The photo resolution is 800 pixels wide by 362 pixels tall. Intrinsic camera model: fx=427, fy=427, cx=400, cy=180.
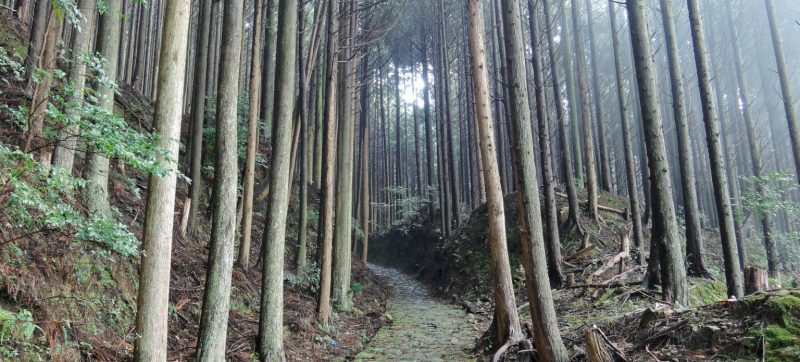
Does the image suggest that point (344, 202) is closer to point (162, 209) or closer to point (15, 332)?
point (162, 209)

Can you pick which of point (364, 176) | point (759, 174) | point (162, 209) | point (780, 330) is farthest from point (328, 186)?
point (759, 174)

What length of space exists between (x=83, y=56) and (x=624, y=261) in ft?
35.7

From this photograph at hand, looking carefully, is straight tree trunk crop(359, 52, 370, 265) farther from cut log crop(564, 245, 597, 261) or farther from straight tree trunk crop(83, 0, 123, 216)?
straight tree trunk crop(83, 0, 123, 216)

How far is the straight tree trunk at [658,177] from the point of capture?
657 centimetres

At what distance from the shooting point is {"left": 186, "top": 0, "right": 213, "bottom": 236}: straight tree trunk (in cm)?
859

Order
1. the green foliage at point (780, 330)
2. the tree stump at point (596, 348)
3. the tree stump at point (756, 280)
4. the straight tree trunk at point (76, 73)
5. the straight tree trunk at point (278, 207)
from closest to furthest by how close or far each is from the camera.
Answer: the green foliage at point (780, 330), the tree stump at point (596, 348), the straight tree trunk at point (76, 73), the tree stump at point (756, 280), the straight tree trunk at point (278, 207)

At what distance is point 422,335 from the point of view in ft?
28.0

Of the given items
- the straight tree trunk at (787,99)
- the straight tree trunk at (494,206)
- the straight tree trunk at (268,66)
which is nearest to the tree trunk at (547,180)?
the straight tree trunk at (494,206)

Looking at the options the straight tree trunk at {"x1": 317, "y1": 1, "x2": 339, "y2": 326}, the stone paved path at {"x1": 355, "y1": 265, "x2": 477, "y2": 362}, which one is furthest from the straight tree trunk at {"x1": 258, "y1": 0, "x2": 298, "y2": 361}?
the straight tree trunk at {"x1": 317, "y1": 1, "x2": 339, "y2": 326}

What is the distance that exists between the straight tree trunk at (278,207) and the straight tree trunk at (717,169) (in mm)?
7613

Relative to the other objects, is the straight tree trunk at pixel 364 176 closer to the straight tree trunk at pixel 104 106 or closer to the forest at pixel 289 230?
the forest at pixel 289 230

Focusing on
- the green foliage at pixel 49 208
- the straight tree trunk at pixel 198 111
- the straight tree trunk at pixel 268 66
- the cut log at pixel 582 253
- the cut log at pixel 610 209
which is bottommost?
the cut log at pixel 582 253

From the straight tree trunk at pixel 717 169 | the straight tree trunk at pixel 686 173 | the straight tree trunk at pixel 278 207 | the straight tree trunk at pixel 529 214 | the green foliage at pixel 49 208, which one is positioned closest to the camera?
the green foliage at pixel 49 208

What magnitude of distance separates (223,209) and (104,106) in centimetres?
213
